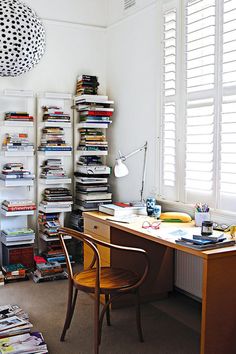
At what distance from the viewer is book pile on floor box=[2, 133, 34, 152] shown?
418cm

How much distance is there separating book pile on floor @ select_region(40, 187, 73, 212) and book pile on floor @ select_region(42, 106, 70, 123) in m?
0.67

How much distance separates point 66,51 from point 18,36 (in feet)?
4.58

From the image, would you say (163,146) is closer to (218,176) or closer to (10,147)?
(218,176)

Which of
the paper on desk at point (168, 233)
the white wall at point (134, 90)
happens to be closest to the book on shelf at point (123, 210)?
the white wall at point (134, 90)

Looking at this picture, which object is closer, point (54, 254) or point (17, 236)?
point (17, 236)

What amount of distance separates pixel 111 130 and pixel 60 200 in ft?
2.98

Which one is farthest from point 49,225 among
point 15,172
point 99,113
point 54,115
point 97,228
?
point 99,113

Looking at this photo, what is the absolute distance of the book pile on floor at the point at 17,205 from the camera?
413 centimetres

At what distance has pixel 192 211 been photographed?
3.41 metres

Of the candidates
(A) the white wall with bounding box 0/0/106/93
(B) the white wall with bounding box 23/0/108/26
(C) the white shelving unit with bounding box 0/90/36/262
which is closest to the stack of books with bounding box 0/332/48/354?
(C) the white shelving unit with bounding box 0/90/36/262

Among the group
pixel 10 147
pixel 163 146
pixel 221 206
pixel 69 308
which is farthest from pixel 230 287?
pixel 10 147

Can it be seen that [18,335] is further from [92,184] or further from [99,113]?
[99,113]

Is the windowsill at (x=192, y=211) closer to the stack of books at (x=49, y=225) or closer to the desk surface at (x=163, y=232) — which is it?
the desk surface at (x=163, y=232)

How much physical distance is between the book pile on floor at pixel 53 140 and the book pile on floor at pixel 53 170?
15 cm
